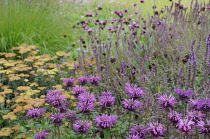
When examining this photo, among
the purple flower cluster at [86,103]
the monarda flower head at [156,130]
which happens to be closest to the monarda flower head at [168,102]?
the monarda flower head at [156,130]

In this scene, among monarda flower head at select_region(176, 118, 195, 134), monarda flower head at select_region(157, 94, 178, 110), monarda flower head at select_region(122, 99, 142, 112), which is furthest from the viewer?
monarda flower head at select_region(122, 99, 142, 112)

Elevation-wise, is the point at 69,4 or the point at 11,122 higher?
the point at 69,4

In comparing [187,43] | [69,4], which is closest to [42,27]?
[69,4]

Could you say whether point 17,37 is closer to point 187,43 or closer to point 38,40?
point 38,40

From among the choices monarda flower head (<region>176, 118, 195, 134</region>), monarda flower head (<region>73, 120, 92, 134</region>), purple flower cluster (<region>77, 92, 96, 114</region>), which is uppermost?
monarda flower head (<region>176, 118, 195, 134</region>)

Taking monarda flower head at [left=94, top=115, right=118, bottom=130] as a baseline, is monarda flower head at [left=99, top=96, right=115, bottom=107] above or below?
above

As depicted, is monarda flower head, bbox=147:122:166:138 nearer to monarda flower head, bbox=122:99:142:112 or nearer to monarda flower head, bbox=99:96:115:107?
monarda flower head, bbox=122:99:142:112

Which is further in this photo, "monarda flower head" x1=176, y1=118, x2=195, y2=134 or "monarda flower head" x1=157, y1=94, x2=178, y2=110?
"monarda flower head" x1=157, y1=94, x2=178, y2=110

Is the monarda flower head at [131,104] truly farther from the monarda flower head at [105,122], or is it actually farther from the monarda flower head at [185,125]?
the monarda flower head at [185,125]

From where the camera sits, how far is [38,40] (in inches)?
172

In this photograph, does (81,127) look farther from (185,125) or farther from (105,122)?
(185,125)

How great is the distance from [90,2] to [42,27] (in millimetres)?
4717

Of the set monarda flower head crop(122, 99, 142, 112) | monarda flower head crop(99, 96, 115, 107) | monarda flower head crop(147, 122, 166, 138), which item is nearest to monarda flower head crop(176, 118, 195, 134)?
monarda flower head crop(147, 122, 166, 138)

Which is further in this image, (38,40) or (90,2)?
(90,2)
